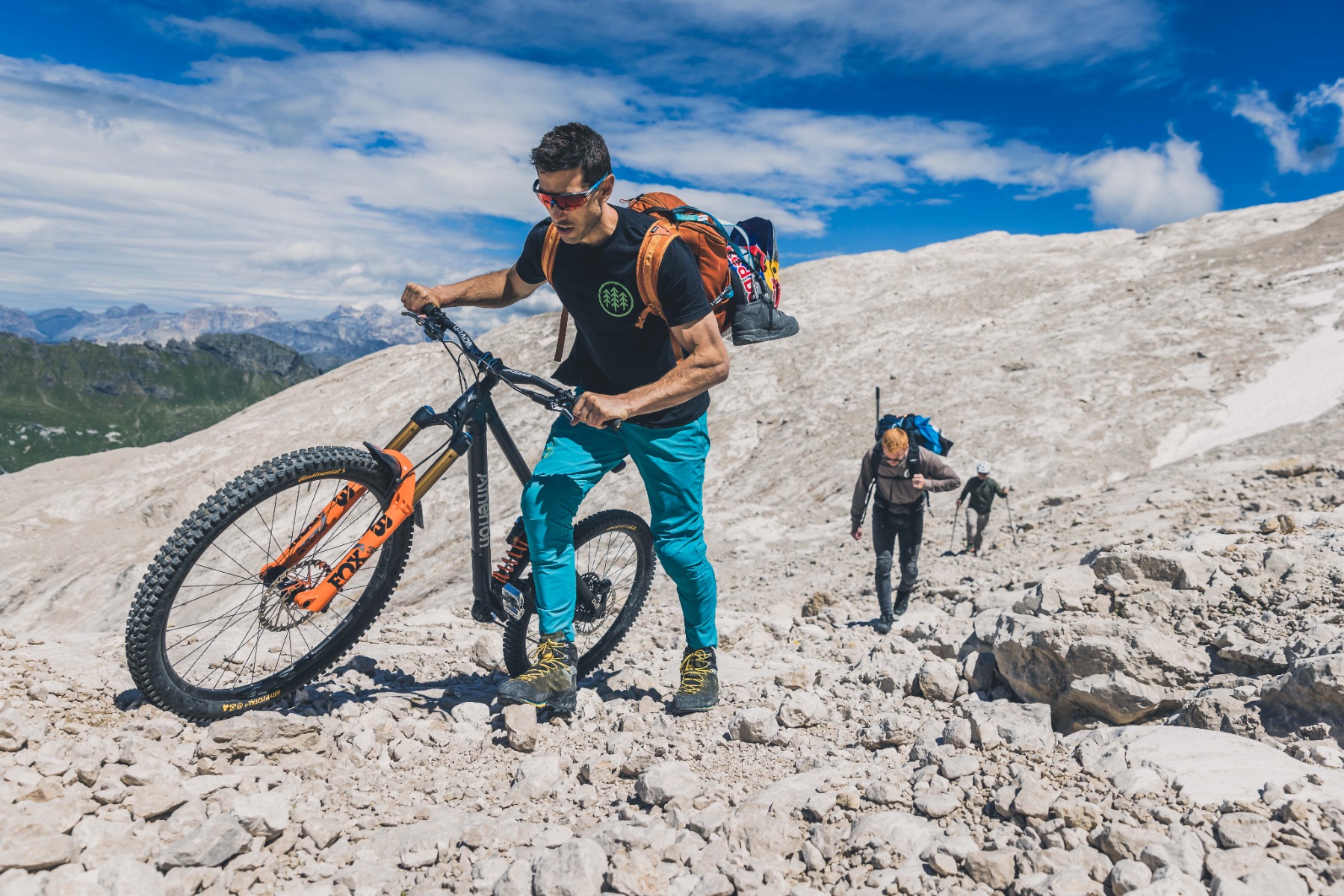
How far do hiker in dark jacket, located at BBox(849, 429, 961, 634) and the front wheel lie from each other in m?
4.44

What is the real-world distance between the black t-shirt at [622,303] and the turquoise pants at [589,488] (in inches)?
6.0

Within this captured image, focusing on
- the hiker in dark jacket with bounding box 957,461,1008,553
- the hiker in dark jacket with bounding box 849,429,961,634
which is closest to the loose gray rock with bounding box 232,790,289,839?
the hiker in dark jacket with bounding box 849,429,961,634

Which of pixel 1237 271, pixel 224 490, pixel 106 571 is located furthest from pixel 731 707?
pixel 106 571

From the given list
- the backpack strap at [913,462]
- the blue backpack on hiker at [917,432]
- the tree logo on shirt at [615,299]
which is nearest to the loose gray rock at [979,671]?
the tree logo on shirt at [615,299]

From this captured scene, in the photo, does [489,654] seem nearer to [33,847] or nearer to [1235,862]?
[33,847]

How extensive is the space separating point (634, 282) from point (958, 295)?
1161 inches

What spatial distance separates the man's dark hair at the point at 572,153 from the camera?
3.95 metres

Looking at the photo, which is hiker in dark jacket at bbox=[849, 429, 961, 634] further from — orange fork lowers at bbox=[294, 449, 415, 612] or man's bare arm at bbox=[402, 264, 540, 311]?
orange fork lowers at bbox=[294, 449, 415, 612]

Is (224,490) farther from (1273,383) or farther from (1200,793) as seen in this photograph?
(1273,383)

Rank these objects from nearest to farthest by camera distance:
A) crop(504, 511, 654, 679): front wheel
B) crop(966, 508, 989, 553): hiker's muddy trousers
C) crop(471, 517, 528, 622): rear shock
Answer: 1. crop(471, 517, 528, 622): rear shock
2. crop(504, 511, 654, 679): front wheel
3. crop(966, 508, 989, 553): hiker's muddy trousers

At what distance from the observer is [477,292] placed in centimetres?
490

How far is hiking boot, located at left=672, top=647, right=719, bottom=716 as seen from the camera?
15.8ft

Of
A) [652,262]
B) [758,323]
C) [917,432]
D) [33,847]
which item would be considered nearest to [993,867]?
[758,323]

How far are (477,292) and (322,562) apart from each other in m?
1.86
